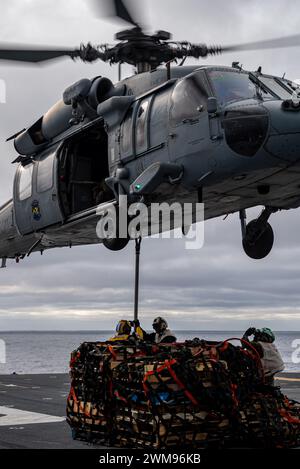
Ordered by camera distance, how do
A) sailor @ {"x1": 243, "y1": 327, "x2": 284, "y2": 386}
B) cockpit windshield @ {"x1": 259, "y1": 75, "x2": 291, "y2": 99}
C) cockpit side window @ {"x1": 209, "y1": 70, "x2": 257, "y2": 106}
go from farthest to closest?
cockpit windshield @ {"x1": 259, "y1": 75, "x2": 291, "y2": 99}
cockpit side window @ {"x1": 209, "y1": 70, "x2": 257, "y2": 106}
sailor @ {"x1": 243, "y1": 327, "x2": 284, "y2": 386}

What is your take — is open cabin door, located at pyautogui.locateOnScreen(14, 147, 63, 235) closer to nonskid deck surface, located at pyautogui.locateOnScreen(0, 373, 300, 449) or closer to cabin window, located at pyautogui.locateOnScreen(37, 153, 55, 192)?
cabin window, located at pyautogui.locateOnScreen(37, 153, 55, 192)

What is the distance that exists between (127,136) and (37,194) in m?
3.83

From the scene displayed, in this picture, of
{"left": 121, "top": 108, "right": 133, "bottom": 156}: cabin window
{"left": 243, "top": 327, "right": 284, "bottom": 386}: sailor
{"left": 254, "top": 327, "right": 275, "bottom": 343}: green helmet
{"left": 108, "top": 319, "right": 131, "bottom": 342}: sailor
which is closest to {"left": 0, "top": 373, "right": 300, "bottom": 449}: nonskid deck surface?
{"left": 108, "top": 319, "right": 131, "bottom": 342}: sailor

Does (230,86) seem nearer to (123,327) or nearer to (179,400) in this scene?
(123,327)

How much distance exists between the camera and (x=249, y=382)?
9.45m

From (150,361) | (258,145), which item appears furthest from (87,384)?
(258,145)

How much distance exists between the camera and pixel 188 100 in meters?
12.4

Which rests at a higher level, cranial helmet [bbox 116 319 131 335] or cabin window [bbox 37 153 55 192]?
cabin window [bbox 37 153 55 192]

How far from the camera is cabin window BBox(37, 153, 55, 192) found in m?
16.3

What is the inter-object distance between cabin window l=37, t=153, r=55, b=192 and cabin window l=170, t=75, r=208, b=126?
458 centimetres

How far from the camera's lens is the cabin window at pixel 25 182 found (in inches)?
683

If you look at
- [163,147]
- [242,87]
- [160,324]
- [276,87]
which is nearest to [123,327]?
[160,324]

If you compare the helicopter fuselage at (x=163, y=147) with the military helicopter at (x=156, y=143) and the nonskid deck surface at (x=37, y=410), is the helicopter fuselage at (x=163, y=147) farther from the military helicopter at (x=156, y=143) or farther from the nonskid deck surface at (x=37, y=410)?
the nonskid deck surface at (x=37, y=410)
